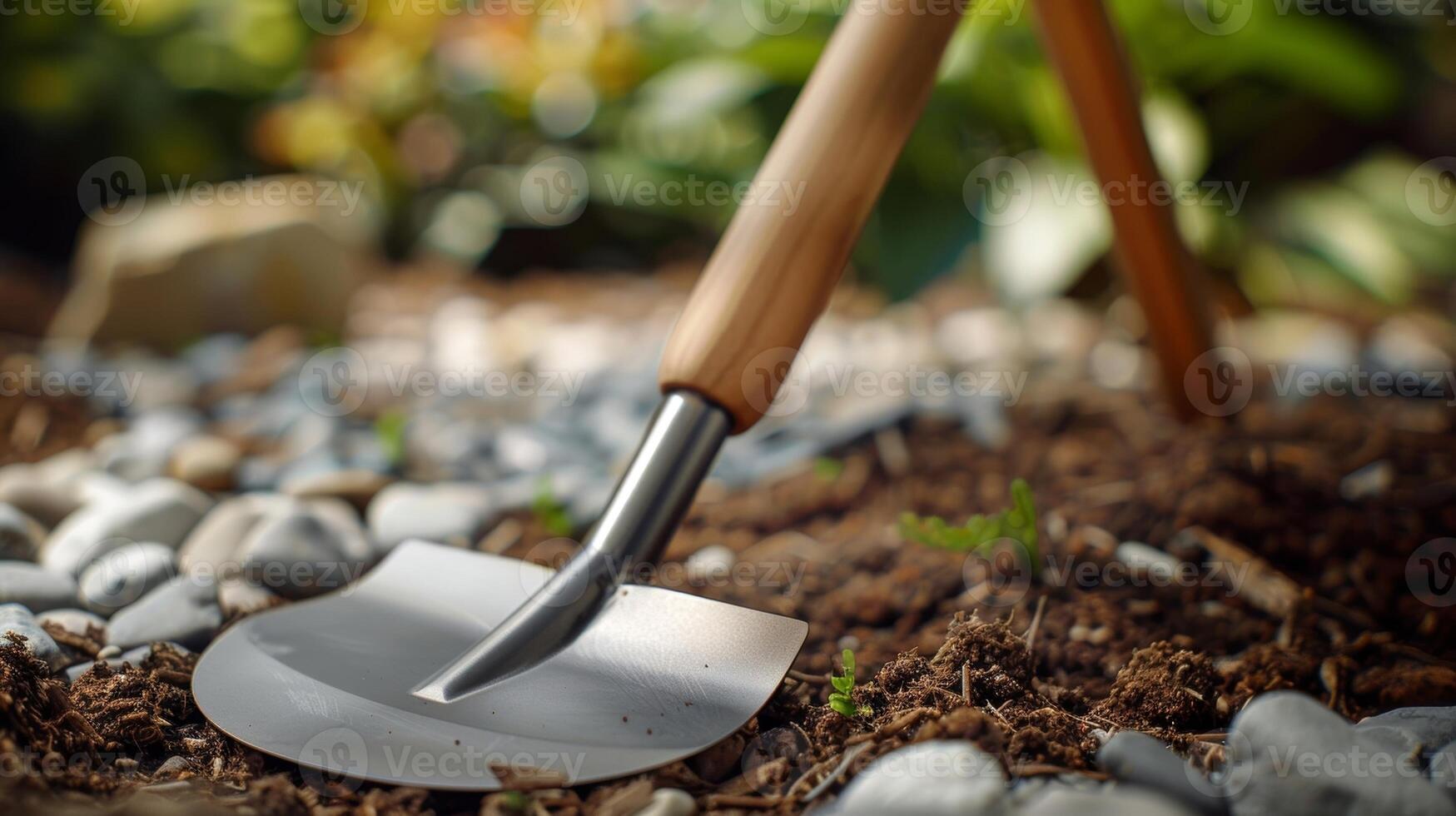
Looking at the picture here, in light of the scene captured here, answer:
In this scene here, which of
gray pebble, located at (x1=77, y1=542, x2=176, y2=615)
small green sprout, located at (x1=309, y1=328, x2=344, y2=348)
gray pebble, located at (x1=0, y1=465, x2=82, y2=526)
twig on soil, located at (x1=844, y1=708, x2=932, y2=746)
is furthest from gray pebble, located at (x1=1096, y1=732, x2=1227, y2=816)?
small green sprout, located at (x1=309, y1=328, x2=344, y2=348)

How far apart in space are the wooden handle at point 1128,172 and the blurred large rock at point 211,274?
5.79 ft

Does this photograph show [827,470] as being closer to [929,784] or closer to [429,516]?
[429,516]

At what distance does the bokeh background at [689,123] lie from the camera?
2.37 metres

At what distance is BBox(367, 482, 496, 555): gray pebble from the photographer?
1.22m

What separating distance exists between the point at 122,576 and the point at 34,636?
0.19m

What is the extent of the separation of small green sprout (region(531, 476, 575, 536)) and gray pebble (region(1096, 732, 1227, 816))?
746mm

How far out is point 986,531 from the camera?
103cm

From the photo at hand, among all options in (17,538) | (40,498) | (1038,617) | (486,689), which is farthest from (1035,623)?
(40,498)

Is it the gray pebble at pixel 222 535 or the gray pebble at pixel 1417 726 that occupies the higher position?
the gray pebble at pixel 1417 726

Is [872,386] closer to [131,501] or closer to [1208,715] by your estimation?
[1208,715]

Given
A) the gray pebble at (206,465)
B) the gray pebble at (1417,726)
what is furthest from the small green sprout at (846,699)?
the gray pebble at (206,465)

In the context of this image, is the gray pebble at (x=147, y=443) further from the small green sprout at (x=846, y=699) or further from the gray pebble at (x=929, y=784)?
the gray pebble at (x=929, y=784)

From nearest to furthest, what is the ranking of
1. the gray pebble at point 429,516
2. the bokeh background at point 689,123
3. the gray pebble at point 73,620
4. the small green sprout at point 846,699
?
the small green sprout at point 846,699 < the gray pebble at point 73,620 < the gray pebble at point 429,516 < the bokeh background at point 689,123

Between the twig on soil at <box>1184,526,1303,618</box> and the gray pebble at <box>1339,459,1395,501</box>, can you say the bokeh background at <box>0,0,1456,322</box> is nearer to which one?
the gray pebble at <box>1339,459,1395,501</box>
